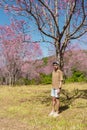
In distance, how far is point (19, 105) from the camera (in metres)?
12.8

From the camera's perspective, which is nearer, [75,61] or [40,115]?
[40,115]

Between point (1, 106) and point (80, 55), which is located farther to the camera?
point (80, 55)

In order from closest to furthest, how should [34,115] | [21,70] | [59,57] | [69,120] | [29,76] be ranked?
1. [69,120]
2. [34,115]
3. [59,57]
4. [21,70]
5. [29,76]

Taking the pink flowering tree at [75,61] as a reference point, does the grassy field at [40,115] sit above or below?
above

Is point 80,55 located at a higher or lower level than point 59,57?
lower

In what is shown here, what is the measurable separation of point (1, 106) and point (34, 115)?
2563mm

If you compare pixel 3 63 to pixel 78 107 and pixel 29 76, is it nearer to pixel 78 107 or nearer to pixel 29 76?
pixel 29 76

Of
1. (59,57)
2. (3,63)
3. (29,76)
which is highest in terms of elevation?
(59,57)

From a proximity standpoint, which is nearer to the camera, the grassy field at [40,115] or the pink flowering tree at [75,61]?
the grassy field at [40,115]

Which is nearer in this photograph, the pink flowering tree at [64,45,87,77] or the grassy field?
the grassy field

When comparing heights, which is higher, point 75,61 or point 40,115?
point 40,115

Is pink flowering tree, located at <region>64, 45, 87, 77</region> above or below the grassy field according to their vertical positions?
below

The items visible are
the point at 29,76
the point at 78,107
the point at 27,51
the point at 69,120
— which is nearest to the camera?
the point at 69,120

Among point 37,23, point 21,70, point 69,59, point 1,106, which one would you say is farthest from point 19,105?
point 69,59
